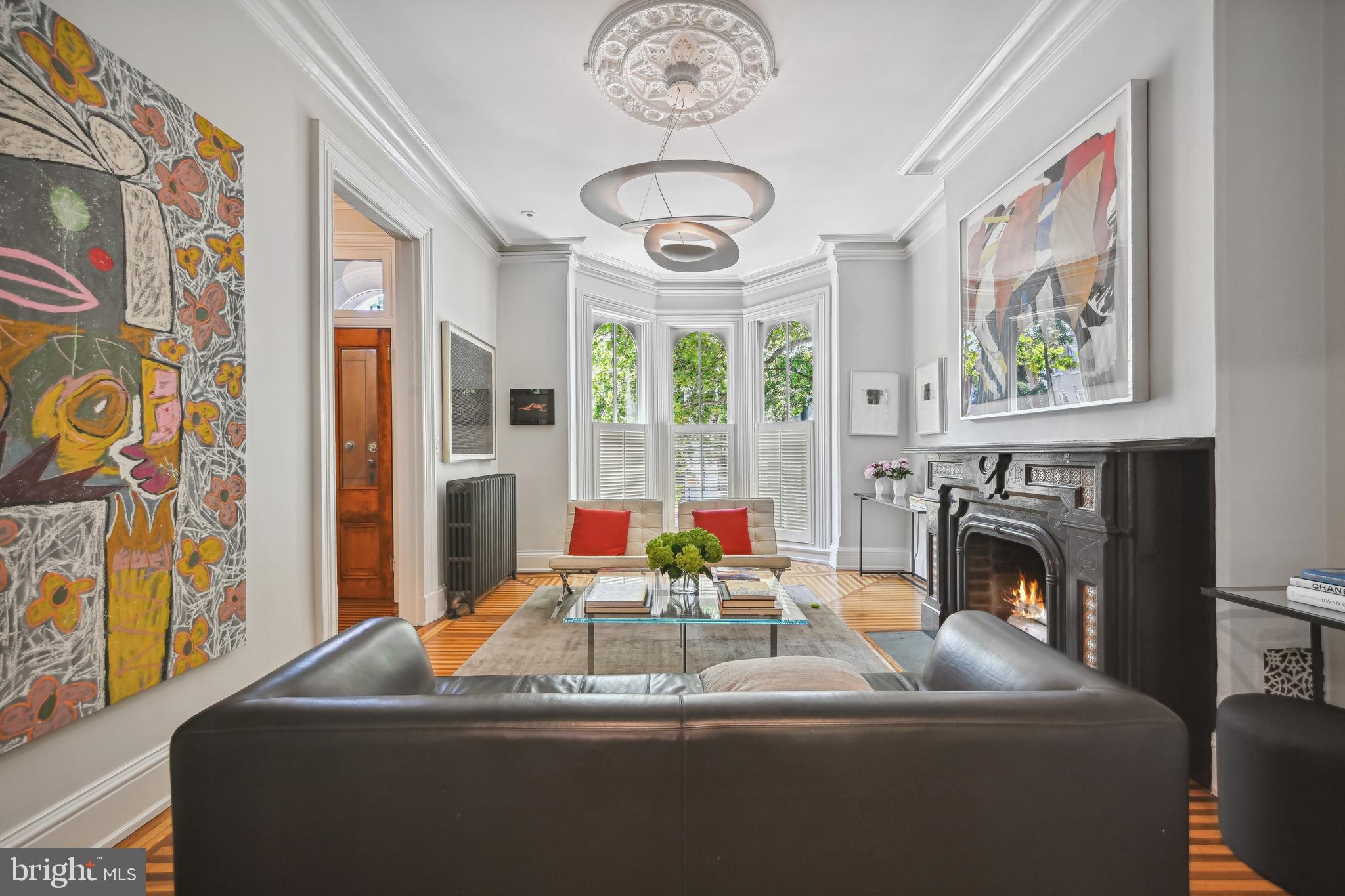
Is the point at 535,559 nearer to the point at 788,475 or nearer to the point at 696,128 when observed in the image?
the point at 788,475

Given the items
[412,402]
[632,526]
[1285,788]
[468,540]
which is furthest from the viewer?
[632,526]

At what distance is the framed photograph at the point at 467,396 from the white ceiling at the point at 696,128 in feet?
3.69

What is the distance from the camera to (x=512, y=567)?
5.70 m

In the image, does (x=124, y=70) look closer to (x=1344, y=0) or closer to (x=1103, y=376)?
(x=1103, y=376)

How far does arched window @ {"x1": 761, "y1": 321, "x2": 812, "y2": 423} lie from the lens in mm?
6648

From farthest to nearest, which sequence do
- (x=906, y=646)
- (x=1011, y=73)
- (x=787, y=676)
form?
1. (x=906, y=646)
2. (x=1011, y=73)
3. (x=787, y=676)

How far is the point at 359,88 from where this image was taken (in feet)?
10.7

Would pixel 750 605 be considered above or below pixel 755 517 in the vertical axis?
below

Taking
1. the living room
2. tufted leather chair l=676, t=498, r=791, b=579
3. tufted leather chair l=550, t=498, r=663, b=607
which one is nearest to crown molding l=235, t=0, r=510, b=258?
the living room

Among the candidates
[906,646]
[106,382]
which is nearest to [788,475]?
[906,646]

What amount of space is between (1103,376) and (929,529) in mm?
1704

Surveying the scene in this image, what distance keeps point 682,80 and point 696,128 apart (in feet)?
2.51

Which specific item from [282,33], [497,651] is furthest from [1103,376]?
[282,33]

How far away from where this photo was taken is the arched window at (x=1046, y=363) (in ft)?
8.86
